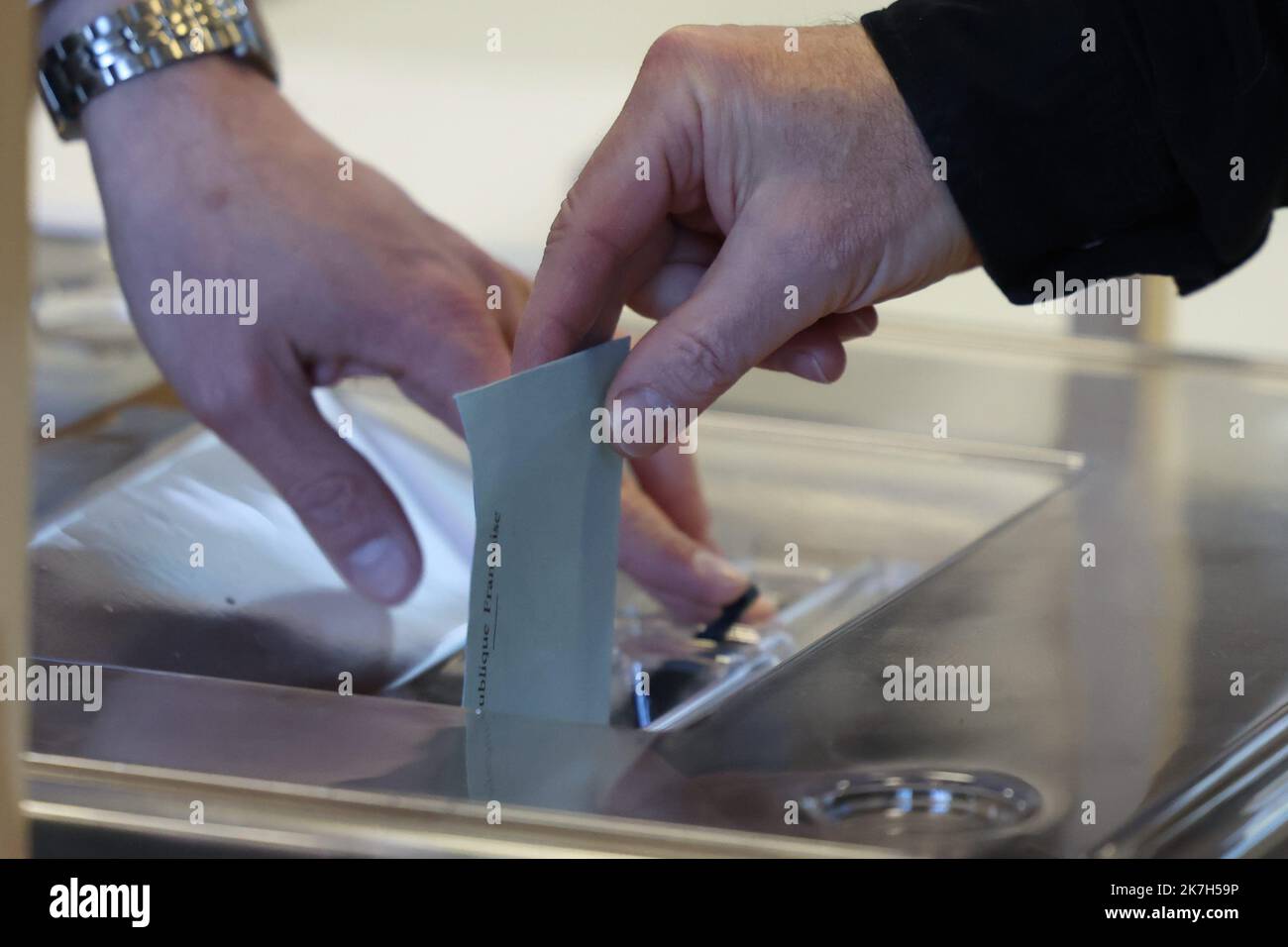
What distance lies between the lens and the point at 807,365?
2.47ft

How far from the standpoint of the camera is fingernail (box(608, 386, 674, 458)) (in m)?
0.62

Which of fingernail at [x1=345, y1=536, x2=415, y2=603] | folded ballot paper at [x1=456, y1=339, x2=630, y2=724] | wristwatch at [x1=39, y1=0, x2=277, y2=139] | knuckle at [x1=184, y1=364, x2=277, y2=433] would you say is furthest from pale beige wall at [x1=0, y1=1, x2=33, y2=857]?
wristwatch at [x1=39, y1=0, x2=277, y2=139]

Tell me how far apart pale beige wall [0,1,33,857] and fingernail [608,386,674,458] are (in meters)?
0.31

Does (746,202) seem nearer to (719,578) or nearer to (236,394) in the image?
(719,578)

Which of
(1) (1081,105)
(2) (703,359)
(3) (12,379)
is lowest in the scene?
(3) (12,379)

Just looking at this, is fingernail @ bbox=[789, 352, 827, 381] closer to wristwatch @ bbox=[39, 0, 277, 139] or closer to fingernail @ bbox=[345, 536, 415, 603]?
fingernail @ bbox=[345, 536, 415, 603]

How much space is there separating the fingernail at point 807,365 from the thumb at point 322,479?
0.80 ft

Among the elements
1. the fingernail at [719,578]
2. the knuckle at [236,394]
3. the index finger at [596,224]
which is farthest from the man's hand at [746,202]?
the knuckle at [236,394]

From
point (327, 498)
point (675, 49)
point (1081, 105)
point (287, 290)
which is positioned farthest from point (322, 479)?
point (1081, 105)

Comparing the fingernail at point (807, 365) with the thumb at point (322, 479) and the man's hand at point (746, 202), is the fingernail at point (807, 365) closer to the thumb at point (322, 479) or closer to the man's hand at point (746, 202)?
the man's hand at point (746, 202)

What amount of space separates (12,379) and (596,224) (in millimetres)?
388

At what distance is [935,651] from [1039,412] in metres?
0.48
